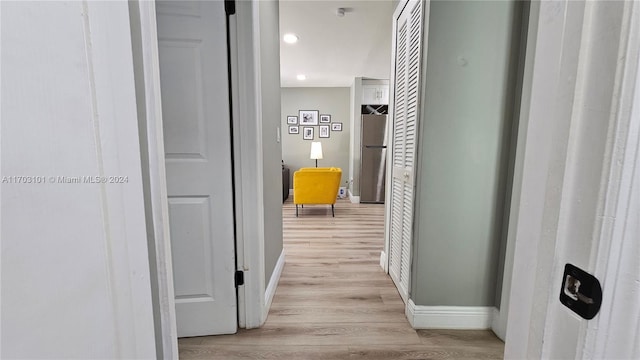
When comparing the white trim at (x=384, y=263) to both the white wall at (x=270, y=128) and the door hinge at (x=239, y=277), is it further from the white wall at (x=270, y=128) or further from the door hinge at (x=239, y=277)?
the door hinge at (x=239, y=277)

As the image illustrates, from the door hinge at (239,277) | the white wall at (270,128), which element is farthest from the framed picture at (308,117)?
the door hinge at (239,277)

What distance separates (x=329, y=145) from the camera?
614 centimetres

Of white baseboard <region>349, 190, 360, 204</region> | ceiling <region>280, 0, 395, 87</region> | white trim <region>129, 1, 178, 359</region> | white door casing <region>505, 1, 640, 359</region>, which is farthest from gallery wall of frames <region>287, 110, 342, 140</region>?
white door casing <region>505, 1, 640, 359</region>

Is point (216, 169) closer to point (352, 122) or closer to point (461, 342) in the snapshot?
point (461, 342)

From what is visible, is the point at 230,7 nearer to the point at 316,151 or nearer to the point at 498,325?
the point at 498,325

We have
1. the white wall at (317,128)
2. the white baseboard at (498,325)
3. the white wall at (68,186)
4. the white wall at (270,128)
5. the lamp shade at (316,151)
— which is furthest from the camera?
Result: the white wall at (317,128)

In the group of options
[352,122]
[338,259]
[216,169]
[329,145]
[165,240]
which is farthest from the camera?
[329,145]

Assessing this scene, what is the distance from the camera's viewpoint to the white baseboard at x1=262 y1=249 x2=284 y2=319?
5.64 feet

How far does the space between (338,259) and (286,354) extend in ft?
4.19

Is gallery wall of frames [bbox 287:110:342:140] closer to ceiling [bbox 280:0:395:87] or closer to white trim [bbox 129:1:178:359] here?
ceiling [bbox 280:0:395:87]

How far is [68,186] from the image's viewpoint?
42 cm

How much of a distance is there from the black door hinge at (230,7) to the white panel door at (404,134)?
106 centimetres

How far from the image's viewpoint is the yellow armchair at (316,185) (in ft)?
13.3

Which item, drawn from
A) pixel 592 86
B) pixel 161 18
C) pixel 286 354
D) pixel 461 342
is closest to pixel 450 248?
pixel 461 342
